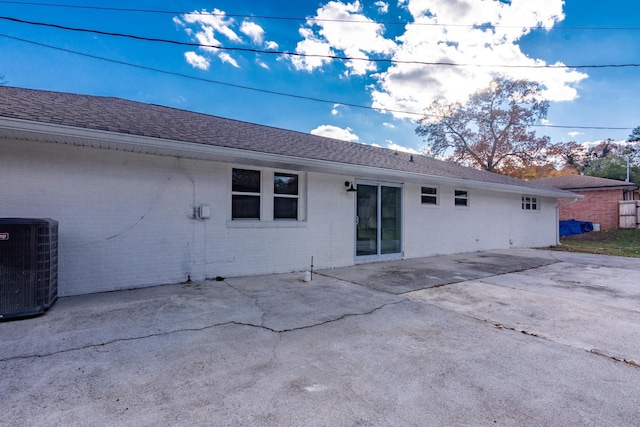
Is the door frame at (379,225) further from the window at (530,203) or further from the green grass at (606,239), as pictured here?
the green grass at (606,239)

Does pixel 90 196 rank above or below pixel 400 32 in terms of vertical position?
below

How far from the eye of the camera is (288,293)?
17.0ft

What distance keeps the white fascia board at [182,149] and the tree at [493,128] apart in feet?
57.6

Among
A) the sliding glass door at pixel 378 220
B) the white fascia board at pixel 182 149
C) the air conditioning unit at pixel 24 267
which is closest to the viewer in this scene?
the air conditioning unit at pixel 24 267

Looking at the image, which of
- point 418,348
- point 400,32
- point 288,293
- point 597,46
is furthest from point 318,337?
point 597,46

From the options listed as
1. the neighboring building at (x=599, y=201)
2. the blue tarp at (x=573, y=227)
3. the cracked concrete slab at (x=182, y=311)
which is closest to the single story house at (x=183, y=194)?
the cracked concrete slab at (x=182, y=311)

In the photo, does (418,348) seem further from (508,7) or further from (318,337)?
(508,7)

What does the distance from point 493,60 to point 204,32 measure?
815cm

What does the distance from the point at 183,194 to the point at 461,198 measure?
9.06 metres

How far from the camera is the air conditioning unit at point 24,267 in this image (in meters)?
3.66

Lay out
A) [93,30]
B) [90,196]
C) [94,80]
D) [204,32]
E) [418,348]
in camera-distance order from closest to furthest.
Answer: [418,348], [90,196], [93,30], [204,32], [94,80]

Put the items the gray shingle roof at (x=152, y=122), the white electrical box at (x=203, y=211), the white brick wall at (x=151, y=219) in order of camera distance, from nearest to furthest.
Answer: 1. the gray shingle roof at (x=152, y=122)
2. the white brick wall at (x=151, y=219)
3. the white electrical box at (x=203, y=211)

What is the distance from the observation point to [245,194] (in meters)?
6.57

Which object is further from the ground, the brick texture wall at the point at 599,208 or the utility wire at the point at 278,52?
the utility wire at the point at 278,52
